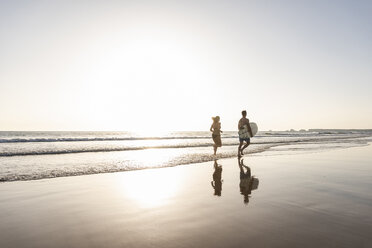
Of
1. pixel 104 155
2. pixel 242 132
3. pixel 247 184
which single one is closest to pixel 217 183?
pixel 247 184

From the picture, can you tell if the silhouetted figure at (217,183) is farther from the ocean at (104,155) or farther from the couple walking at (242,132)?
the couple walking at (242,132)

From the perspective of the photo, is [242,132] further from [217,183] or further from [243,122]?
[217,183]

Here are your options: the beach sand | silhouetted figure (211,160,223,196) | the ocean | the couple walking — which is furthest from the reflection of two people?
the couple walking

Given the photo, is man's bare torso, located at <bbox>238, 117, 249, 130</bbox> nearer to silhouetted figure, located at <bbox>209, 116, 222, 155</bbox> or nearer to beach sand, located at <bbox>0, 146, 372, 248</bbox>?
silhouetted figure, located at <bbox>209, 116, 222, 155</bbox>

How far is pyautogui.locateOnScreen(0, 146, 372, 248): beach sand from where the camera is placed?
357 centimetres

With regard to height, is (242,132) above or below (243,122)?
below

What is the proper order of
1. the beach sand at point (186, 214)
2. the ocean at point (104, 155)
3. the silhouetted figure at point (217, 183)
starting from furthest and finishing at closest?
the ocean at point (104, 155), the silhouetted figure at point (217, 183), the beach sand at point (186, 214)

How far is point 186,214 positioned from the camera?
15.6 feet

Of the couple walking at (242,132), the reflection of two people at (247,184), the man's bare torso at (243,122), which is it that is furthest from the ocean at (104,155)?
the reflection of two people at (247,184)

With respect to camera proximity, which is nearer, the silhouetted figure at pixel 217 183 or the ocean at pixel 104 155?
the silhouetted figure at pixel 217 183

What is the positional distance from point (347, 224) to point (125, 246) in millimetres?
3313

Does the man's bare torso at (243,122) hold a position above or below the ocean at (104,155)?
above

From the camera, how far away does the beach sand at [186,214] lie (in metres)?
3.57

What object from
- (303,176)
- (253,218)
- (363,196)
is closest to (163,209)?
(253,218)
